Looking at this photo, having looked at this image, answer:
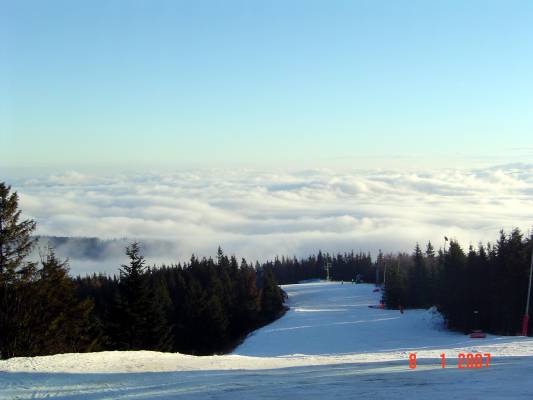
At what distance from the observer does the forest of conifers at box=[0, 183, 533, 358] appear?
1006 inches

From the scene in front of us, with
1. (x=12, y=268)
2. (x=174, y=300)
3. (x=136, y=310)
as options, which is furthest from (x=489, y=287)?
(x=174, y=300)

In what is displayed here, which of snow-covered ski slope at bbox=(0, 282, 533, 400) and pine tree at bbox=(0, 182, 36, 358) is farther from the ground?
pine tree at bbox=(0, 182, 36, 358)

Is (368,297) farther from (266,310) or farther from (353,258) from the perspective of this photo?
(353,258)

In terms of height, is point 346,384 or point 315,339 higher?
point 346,384

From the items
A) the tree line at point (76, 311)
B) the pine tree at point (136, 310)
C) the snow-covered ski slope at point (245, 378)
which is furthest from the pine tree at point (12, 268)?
the pine tree at point (136, 310)

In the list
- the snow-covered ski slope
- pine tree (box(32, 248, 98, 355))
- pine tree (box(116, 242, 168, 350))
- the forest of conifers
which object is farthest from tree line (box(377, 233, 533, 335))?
pine tree (box(32, 248, 98, 355))

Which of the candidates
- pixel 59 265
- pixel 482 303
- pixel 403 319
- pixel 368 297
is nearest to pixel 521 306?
pixel 482 303

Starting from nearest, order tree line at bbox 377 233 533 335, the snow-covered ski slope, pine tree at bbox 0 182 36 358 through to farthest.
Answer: the snow-covered ski slope
pine tree at bbox 0 182 36 358
tree line at bbox 377 233 533 335

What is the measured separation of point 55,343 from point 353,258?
5648 inches

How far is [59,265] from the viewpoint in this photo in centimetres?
2905

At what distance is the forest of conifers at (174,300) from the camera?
83.8 feet

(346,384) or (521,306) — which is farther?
(521,306)

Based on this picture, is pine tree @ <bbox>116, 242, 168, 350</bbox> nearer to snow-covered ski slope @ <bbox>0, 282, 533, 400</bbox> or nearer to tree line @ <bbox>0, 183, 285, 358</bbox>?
tree line @ <bbox>0, 183, 285, 358</bbox>

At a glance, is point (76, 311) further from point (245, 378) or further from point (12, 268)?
point (245, 378)
